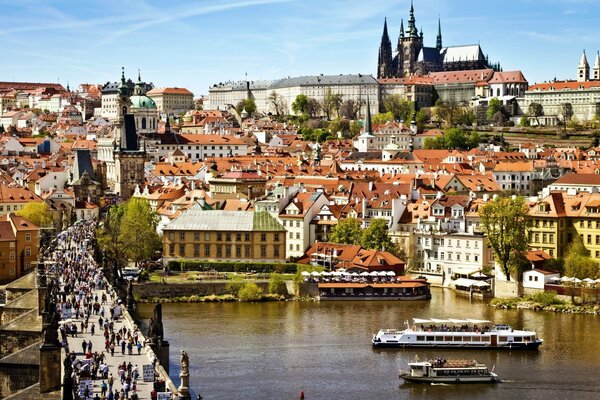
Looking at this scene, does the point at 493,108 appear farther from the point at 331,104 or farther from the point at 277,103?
the point at 277,103

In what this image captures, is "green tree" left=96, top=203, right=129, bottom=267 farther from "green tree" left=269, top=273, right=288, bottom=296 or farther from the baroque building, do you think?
the baroque building

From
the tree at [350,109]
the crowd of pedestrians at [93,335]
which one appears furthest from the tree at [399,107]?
the crowd of pedestrians at [93,335]

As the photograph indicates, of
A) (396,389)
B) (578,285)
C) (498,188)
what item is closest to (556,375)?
(396,389)

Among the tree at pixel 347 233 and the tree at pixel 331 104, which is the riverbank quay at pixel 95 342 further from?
the tree at pixel 331 104

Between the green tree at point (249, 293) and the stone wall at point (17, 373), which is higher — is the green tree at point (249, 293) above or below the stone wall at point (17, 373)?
above

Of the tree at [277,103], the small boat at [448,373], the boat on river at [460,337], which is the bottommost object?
the small boat at [448,373]

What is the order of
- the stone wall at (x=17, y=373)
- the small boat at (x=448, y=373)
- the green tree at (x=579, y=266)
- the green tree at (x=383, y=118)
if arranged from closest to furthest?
the stone wall at (x=17, y=373)
the small boat at (x=448, y=373)
the green tree at (x=579, y=266)
the green tree at (x=383, y=118)

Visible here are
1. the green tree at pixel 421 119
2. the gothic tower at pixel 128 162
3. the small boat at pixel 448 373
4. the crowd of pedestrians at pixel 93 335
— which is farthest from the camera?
the green tree at pixel 421 119

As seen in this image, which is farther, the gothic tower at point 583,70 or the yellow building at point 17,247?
the gothic tower at point 583,70
